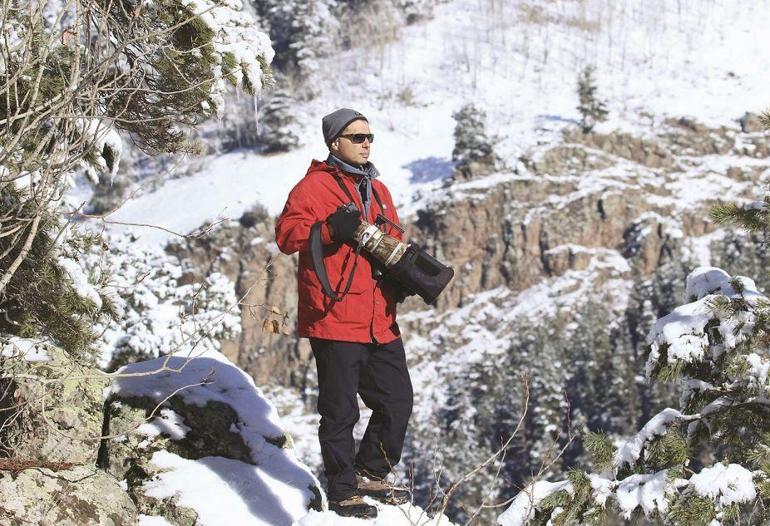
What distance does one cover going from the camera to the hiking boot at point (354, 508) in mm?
3865

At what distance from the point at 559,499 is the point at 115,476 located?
2402 millimetres

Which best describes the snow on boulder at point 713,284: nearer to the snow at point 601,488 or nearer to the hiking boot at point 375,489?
the snow at point 601,488

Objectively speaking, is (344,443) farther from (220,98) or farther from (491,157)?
(491,157)

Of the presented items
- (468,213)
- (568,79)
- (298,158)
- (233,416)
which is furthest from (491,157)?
(233,416)

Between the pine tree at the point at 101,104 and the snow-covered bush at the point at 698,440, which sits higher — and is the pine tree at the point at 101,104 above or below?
above

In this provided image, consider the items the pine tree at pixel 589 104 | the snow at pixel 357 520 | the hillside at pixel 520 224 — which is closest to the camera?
the snow at pixel 357 520

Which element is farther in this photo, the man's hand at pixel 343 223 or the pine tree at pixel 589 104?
the pine tree at pixel 589 104

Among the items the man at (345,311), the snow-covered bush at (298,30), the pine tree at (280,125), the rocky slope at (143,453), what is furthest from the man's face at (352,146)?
the snow-covered bush at (298,30)

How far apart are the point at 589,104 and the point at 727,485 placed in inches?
2433

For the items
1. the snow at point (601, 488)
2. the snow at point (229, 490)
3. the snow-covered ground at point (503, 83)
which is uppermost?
the snow at point (601, 488)

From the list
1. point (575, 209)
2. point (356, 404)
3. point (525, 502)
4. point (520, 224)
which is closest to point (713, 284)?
point (525, 502)

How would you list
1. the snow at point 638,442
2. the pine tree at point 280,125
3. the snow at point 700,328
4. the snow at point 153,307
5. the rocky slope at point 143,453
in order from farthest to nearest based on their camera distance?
the pine tree at point 280,125, the snow at point 153,307, the snow at point 700,328, the snow at point 638,442, the rocky slope at point 143,453

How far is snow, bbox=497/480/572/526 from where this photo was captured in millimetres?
3760

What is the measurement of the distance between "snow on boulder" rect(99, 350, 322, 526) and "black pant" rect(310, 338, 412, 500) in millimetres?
574
